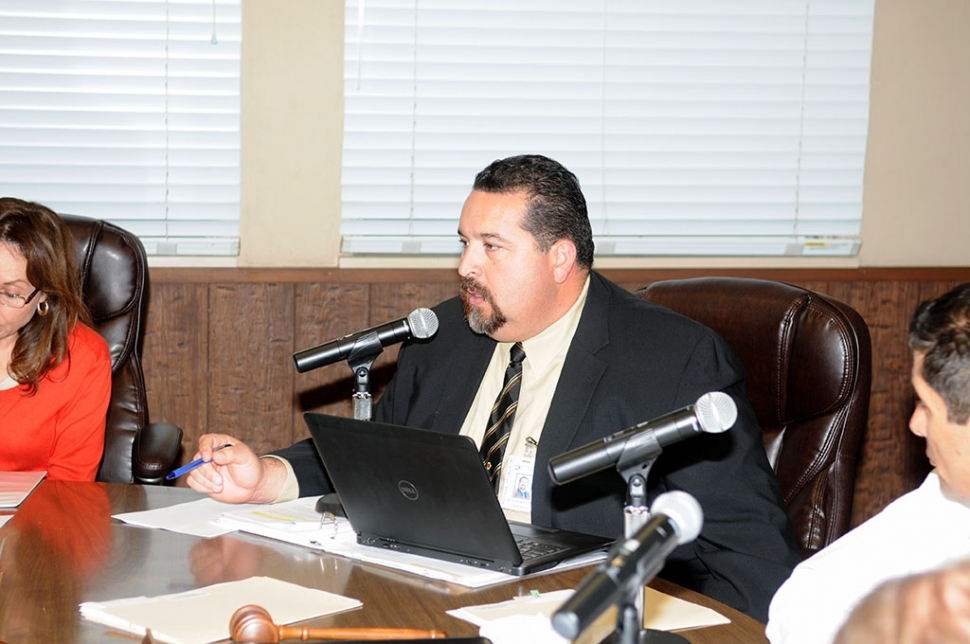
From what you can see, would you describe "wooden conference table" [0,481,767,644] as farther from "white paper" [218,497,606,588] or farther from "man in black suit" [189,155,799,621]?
"man in black suit" [189,155,799,621]

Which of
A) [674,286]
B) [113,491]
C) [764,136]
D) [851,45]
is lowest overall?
[113,491]

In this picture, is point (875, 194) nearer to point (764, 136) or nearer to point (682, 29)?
point (764, 136)

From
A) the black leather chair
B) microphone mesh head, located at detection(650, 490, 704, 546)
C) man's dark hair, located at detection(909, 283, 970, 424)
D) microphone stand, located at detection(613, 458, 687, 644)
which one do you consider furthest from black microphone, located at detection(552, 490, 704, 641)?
the black leather chair

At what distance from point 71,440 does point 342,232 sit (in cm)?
121

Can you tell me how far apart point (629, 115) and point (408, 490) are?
7.50 ft

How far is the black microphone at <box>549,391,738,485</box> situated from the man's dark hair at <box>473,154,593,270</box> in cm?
98

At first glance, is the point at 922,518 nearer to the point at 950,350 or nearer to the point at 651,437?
the point at 950,350

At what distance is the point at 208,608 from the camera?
1567 mm

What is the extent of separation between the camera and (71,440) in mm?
2719

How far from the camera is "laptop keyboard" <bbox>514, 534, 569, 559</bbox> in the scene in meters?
1.80

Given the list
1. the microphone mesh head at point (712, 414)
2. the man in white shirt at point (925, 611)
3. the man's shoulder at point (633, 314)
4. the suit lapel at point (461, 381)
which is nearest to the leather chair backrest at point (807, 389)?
the man's shoulder at point (633, 314)

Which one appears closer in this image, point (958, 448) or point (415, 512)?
point (958, 448)

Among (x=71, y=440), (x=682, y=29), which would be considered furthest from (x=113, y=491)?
(x=682, y=29)

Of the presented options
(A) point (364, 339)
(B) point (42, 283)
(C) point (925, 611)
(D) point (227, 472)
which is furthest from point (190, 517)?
(C) point (925, 611)
